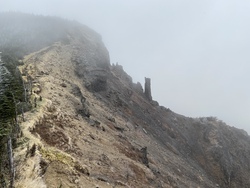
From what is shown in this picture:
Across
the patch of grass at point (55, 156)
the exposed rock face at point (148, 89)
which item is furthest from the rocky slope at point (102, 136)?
the exposed rock face at point (148, 89)

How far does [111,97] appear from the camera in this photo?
63750 millimetres

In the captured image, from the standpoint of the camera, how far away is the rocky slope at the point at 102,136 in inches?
922

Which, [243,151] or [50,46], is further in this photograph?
[243,151]

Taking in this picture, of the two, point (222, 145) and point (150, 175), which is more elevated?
point (222, 145)

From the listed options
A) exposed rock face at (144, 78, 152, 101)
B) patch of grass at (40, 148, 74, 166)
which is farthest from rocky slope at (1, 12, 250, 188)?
exposed rock face at (144, 78, 152, 101)

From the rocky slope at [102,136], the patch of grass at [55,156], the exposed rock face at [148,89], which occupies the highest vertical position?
the exposed rock face at [148,89]

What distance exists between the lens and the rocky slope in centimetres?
2341

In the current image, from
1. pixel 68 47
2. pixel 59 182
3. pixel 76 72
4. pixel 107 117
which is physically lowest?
pixel 59 182

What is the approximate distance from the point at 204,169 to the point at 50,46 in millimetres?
37852

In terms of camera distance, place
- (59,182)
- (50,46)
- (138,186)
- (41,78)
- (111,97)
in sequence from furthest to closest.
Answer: (50,46)
(111,97)
(41,78)
(138,186)
(59,182)

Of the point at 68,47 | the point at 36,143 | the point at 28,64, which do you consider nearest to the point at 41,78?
the point at 28,64

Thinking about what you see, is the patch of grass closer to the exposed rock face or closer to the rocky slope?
the rocky slope

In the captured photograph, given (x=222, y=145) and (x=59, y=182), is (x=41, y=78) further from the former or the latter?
(x=222, y=145)

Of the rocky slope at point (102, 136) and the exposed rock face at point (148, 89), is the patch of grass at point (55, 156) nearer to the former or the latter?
the rocky slope at point (102, 136)
